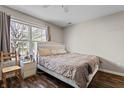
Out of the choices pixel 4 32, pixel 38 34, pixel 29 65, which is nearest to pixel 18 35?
pixel 4 32

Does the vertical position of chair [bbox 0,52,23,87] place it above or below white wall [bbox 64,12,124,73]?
below

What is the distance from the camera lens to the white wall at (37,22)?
111 inches

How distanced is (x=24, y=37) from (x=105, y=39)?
3233 mm

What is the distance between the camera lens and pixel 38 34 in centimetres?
396

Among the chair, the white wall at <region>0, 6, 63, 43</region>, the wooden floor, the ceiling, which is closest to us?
the chair

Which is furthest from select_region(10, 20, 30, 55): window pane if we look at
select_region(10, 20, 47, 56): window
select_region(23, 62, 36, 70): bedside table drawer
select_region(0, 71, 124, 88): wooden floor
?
select_region(0, 71, 124, 88): wooden floor

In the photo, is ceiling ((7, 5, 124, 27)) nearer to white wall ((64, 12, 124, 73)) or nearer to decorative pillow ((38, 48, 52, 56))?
white wall ((64, 12, 124, 73))

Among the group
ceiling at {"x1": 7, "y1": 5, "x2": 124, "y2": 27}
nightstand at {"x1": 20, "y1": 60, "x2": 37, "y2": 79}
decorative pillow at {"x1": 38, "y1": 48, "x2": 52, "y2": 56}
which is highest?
ceiling at {"x1": 7, "y1": 5, "x2": 124, "y2": 27}

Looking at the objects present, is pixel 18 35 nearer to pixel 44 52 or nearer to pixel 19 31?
pixel 19 31

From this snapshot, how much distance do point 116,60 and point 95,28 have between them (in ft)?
4.90

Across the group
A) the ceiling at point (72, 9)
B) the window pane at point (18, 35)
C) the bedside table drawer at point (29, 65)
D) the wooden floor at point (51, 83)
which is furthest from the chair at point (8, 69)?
the ceiling at point (72, 9)

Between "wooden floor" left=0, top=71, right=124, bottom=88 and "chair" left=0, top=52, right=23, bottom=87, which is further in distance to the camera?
"wooden floor" left=0, top=71, right=124, bottom=88

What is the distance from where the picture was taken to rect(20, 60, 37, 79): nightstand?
105 inches

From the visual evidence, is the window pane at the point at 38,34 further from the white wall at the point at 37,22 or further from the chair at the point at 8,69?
the chair at the point at 8,69
